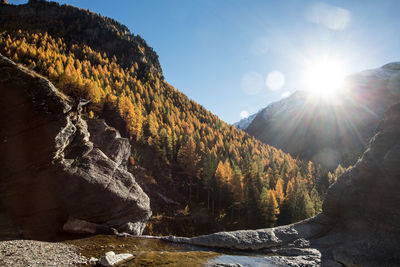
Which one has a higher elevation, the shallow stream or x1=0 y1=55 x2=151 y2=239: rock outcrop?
x1=0 y1=55 x2=151 y2=239: rock outcrop

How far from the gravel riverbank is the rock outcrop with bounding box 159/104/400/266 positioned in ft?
27.1

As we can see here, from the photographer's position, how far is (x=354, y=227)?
15320 mm

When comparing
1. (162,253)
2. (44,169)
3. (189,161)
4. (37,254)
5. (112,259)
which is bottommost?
(37,254)

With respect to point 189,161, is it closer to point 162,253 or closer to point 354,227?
point 162,253

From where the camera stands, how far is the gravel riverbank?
33.7 feet

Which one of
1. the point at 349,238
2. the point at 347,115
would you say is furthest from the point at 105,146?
the point at 347,115

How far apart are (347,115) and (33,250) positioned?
253 m

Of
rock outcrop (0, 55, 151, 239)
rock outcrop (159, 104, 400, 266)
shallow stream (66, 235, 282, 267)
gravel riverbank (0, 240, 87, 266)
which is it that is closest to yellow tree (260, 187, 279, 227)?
rock outcrop (159, 104, 400, 266)

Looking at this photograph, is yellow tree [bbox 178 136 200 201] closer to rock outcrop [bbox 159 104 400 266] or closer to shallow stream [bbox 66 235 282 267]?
shallow stream [bbox 66 235 282 267]

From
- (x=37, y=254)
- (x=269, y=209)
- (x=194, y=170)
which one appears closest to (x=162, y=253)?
(x=37, y=254)

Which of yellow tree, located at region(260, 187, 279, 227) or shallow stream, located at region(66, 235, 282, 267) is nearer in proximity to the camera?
shallow stream, located at region(66, 235, 282, 267)

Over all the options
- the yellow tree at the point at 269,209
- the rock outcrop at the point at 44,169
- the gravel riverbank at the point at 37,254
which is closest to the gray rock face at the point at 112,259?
A: the gravel riverbank at the point at 37,254

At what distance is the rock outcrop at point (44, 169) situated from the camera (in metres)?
15.0

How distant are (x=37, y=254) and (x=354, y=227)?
24250mm
